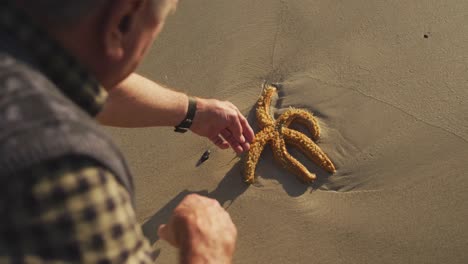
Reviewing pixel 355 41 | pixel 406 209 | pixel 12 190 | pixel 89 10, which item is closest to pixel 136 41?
pixel 89 10

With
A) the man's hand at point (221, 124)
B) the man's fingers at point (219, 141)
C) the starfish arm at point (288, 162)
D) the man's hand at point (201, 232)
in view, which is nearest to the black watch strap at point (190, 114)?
the man's hand at point (221, 124)

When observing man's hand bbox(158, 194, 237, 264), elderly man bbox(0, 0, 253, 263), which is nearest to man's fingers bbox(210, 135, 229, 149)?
man's hand bbox(158, 194, 237, 264)

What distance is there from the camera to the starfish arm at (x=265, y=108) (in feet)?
10.2

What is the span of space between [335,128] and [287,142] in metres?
0.33

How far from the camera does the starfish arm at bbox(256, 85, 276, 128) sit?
310 centimetres

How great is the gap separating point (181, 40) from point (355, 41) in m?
1.17

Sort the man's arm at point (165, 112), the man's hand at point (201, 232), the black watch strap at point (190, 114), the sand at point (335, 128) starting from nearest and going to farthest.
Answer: the man's hand at point (201, 232), the man's arm at point (165, 112), the black watch strap at point (190, 114), the sand at point (335, 128)

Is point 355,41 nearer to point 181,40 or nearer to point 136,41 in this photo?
point 181,40

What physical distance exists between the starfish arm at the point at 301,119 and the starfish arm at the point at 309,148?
6 centimetres

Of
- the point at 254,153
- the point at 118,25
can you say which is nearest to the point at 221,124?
the point at 254,153

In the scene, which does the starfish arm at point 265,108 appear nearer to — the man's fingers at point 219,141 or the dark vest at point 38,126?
the man's fingers at point 219,141

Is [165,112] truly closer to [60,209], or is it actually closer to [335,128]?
[335,128]

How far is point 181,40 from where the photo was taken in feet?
11.4

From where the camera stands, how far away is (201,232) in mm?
1713
